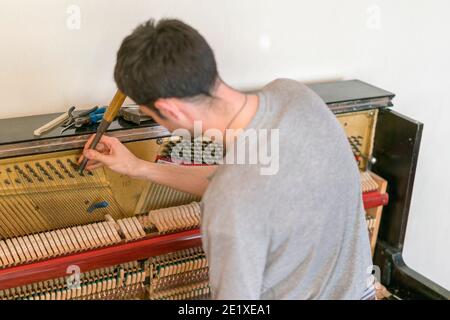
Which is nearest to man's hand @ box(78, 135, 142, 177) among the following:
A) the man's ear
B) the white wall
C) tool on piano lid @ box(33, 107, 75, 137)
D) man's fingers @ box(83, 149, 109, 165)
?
man's fingers @ box(83, 149, 109, 165)

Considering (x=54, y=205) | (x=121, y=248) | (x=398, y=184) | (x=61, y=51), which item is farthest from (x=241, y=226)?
(x=398, y=184)

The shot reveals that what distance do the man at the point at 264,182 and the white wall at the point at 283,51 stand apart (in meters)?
0.63

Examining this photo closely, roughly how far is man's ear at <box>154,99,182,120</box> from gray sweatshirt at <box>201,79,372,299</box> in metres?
0.19

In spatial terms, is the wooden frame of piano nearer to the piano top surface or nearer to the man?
the piano top surface

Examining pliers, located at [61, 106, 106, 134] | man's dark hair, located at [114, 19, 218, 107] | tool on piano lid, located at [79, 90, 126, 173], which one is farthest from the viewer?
pliers, located at [61, 106, 106, 134]

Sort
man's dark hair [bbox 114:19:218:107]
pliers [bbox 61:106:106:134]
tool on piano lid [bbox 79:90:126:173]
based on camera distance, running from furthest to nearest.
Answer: pliers [bbox 61:106:106:134] < tool on piano lid [bbox 79:90:126:173] < man's dark hair [bbox 114:19:218:107]

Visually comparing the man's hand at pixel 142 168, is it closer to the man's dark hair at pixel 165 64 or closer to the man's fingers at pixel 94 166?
the man's fingers at pixel 94 166

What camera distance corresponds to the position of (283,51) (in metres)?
2.50

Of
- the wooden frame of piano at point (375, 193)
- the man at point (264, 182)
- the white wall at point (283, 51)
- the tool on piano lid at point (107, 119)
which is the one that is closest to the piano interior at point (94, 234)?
the wooden frame of piano at point (375, 193)

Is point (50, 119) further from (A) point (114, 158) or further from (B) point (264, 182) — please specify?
(B) point (264, 182)

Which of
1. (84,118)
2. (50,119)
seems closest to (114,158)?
(84,118)

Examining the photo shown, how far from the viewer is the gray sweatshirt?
4.87 feet

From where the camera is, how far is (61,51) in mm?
2082

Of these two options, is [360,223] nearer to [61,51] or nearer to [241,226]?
[241,226]
